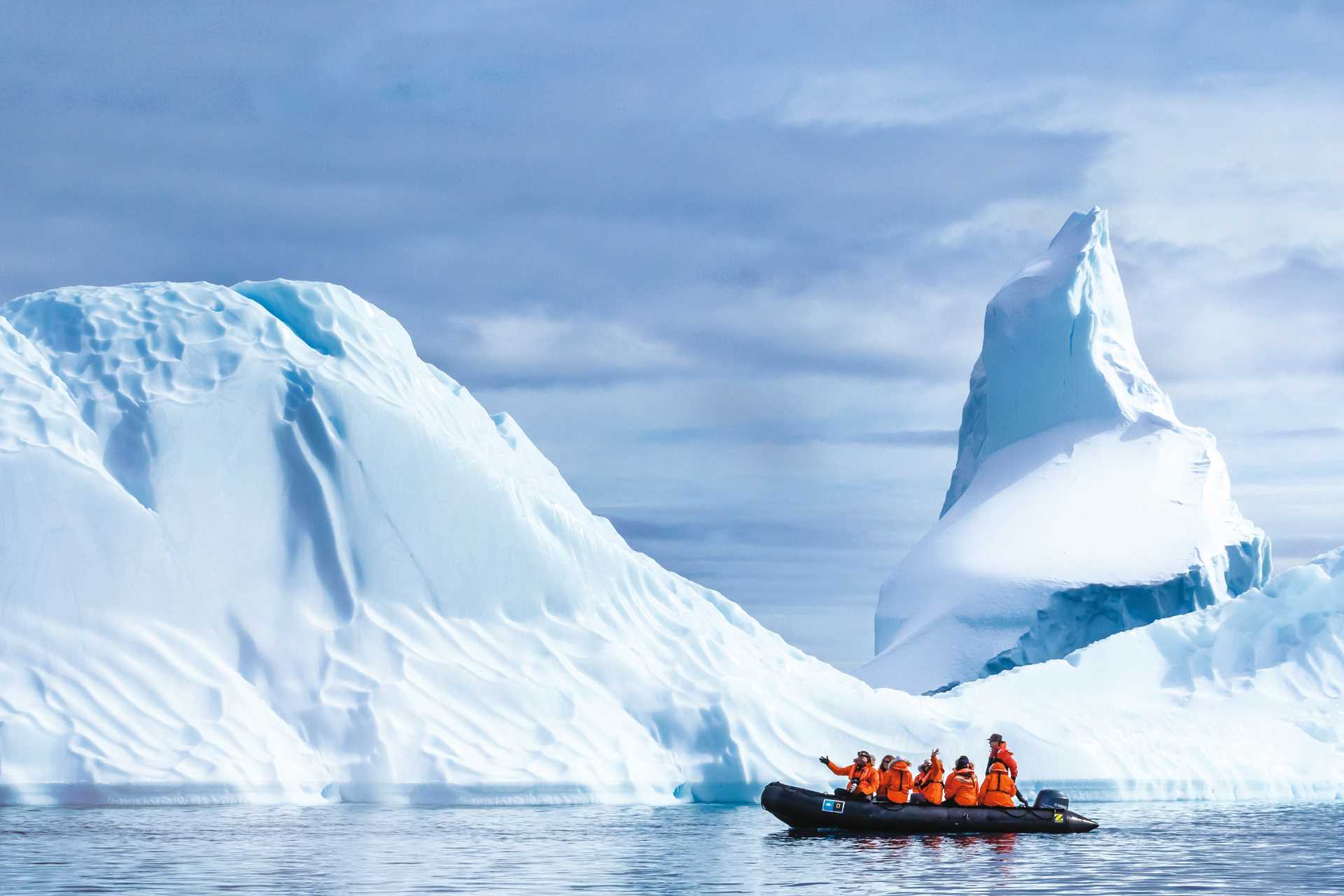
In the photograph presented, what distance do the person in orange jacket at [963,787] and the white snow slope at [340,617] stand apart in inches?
193

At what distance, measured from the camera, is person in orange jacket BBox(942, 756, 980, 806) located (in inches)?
817

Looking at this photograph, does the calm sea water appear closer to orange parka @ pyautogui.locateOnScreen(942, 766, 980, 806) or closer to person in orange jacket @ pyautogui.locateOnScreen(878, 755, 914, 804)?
orange parka @ pyautogui.locateOnScreen(942, 766, 980, 806)

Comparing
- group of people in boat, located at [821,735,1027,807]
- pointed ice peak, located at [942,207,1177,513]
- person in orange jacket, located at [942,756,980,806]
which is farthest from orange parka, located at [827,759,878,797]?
pointed ice peak, located at [942,207,1177,513]

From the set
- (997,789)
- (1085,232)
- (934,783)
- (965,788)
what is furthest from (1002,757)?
(1085,232)

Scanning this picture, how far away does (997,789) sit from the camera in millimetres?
21109

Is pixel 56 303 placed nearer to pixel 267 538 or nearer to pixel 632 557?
pixel 267 538

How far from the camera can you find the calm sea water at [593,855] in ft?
46.8

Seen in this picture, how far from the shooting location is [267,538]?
25.5 metres

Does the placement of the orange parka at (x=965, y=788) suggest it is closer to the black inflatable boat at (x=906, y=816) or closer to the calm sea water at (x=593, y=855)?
the black inflatable boat at (x=906, y=816)

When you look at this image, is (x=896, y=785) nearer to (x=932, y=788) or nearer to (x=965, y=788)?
(x=932, y=788)

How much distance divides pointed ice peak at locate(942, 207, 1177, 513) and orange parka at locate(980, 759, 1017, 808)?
26138 mm

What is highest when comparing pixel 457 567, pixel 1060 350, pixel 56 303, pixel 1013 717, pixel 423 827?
pixel 1060 350

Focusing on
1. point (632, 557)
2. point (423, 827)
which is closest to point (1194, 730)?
point (632, 557)

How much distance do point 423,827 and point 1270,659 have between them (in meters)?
21.7
